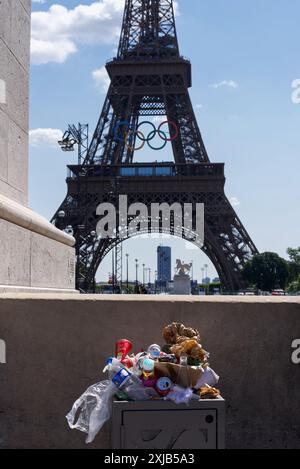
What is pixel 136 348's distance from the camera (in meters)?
4.73

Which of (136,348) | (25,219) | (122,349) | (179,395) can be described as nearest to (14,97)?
(25,219)

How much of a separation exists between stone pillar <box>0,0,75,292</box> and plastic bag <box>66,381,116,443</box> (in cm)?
218

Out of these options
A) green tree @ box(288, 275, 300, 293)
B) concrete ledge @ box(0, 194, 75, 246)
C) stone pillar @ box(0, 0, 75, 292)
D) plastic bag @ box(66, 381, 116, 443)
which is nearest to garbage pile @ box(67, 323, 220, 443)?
plastic bag @ box(66, 381, 116, 443)

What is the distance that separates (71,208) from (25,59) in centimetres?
4867

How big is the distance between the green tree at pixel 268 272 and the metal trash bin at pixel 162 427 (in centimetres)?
6409

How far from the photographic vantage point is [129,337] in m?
4.72

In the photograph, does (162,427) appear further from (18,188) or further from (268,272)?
(268,272)

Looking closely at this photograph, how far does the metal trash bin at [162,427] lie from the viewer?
3322mm

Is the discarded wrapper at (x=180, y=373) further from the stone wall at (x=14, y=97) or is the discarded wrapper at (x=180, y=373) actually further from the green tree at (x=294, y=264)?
the green tree at (x=294, y=264)

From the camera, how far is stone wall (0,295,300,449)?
469 centimetres
